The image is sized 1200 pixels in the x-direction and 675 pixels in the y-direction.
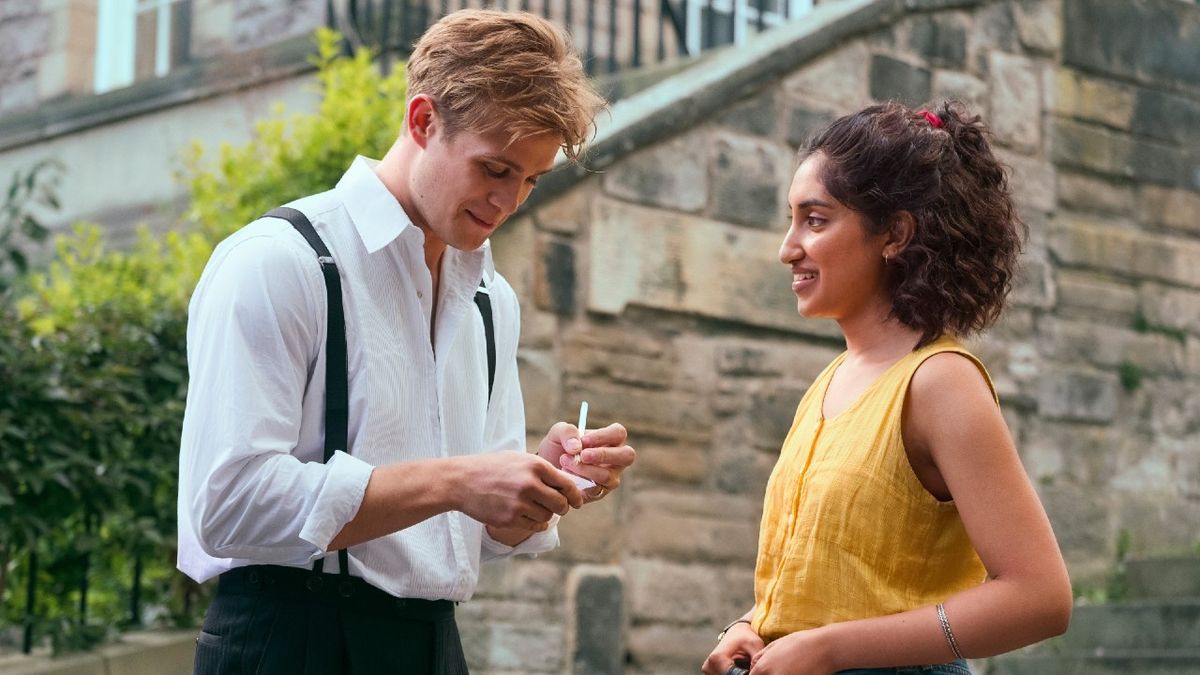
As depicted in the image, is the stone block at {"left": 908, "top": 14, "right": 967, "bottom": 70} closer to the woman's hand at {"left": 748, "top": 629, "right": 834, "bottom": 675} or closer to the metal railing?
the metal railing

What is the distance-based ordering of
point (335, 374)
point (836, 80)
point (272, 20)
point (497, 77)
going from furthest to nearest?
point (272, 20) < point (836, 80) < point (497, 77) < point (335, 374)

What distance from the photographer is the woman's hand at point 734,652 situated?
2.29 metres

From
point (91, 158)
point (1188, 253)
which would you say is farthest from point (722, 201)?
point (91, 158)

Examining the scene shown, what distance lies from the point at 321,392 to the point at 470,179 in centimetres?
38

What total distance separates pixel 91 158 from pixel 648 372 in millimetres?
4193

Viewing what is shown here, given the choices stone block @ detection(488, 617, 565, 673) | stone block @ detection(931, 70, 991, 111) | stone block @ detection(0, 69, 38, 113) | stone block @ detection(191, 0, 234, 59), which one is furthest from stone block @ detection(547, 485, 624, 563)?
stone block @ detection(0, 69, 38, 113)

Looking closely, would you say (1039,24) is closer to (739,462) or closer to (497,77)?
(739,462)

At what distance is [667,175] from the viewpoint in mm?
5727

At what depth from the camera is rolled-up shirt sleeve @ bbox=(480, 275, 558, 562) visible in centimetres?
258

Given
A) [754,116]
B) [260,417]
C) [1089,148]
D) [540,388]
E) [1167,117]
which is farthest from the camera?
[1167,117]

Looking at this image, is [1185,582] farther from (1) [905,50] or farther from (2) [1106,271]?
(1) [905,50]

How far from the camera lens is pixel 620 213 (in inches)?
219

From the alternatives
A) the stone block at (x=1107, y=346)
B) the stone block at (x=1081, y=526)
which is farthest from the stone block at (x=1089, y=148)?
the stone block at (x=1081, y=526)

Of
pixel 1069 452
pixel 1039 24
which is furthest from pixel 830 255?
pixel 1039 24
